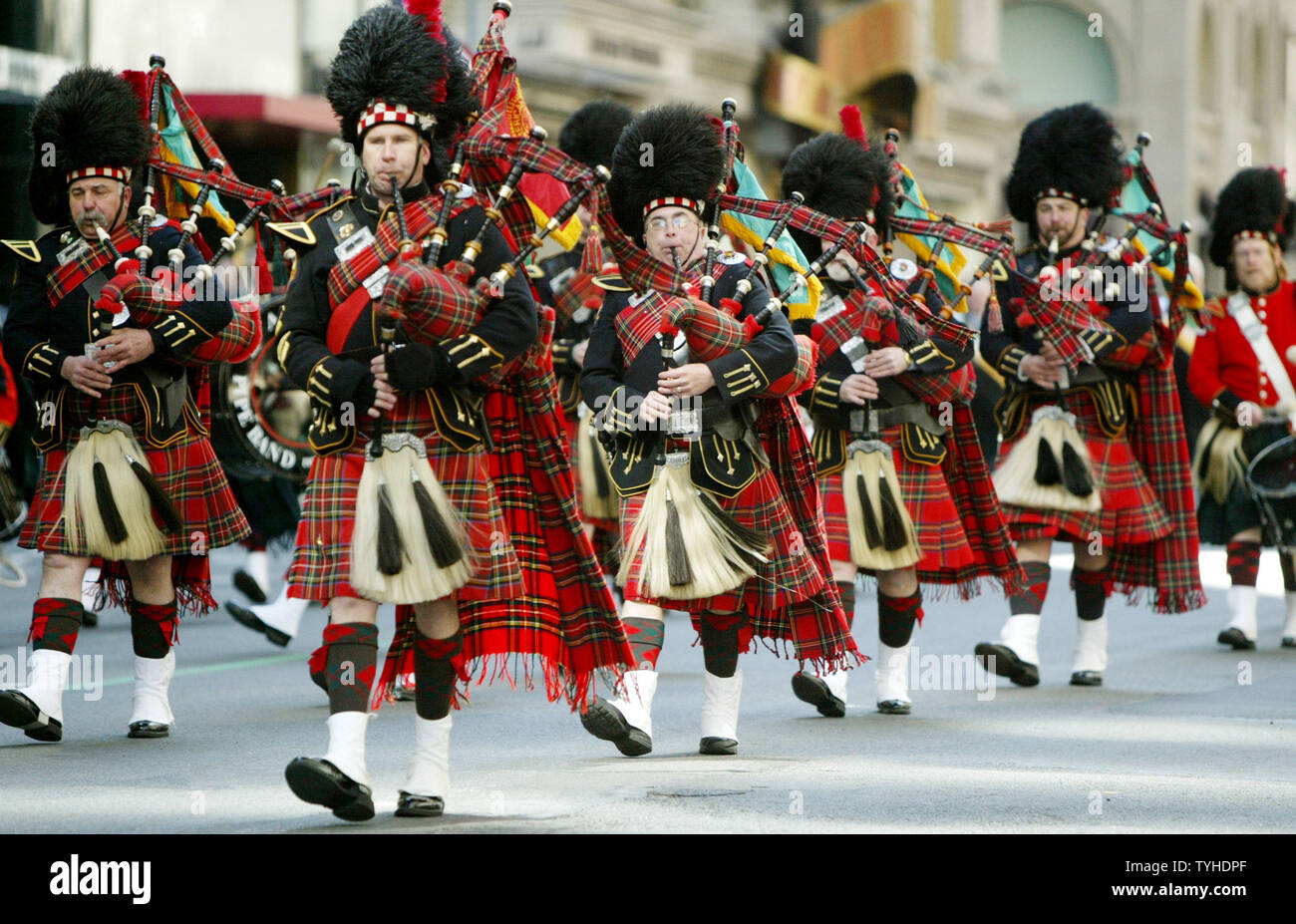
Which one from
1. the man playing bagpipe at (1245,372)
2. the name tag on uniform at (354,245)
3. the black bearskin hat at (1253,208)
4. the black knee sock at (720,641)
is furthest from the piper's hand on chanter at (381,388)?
the black bearskin hat at (1253,208)

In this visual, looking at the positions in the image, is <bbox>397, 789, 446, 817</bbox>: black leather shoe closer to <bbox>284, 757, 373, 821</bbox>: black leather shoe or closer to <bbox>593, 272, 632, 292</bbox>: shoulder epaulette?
<bbox>284, 757, 373, 821</bbox>: black leather shoe

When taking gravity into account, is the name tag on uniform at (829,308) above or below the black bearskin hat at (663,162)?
below

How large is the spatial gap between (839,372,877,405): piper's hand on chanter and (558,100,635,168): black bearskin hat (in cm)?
216

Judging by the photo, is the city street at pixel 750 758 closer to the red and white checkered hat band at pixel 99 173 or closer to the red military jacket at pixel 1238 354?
the red military jacket at pixel 1238 354

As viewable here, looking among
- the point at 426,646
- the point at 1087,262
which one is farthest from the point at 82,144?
the point at 1087,262

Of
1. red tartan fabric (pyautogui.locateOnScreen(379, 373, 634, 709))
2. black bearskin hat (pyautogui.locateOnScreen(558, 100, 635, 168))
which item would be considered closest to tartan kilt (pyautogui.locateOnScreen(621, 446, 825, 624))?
red tartan fabric (pyautogui.locateOnScreen(379, 373, 634, 709))

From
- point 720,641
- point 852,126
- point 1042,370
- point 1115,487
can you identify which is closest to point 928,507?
point 1042,370

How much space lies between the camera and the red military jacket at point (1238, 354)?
9859 mm

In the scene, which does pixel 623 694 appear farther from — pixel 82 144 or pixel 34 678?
pixel 82 144

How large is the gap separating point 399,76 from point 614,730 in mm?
1989

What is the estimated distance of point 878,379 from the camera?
7809 millimetres

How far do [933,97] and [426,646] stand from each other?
28.1 m

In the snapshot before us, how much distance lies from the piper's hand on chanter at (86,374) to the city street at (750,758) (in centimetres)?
107

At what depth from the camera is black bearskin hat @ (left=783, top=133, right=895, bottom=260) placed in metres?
7.75
